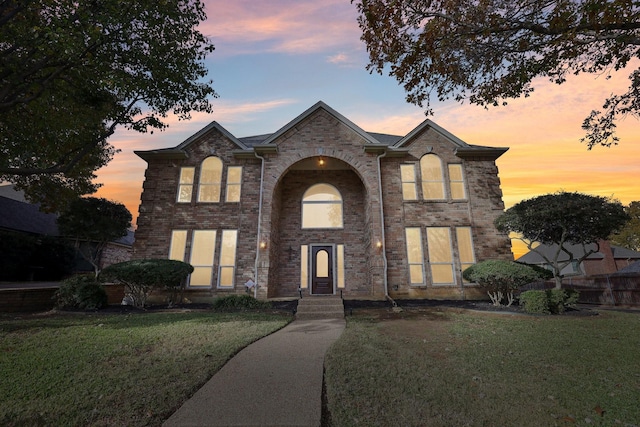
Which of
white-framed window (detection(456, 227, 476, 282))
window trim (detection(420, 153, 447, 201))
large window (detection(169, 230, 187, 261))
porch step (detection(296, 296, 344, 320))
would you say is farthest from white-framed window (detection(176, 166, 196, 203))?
white-framed window (detection(456, 227, 476, 282))

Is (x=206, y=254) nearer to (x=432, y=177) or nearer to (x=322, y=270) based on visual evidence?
(x=322, y=270)

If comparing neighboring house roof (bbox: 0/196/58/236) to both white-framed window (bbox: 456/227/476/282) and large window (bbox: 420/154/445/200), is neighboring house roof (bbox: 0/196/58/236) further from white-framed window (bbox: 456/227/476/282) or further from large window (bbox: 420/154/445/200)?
white-framed window (bbox: 456/227/476/282)

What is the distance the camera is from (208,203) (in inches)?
540

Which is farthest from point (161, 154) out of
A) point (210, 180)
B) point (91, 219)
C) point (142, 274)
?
point (142, 274)

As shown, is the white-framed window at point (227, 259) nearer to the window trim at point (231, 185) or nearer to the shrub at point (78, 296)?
the window trim at point (231, 185)

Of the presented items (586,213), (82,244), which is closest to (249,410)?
(586,213)

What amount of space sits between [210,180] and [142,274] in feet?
18.7

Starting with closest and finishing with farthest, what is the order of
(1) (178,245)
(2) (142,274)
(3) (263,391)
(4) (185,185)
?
1. (3) (263,391)
2. (2) (142,274)
3. (1) (178,245)
4. (4) (185,185)

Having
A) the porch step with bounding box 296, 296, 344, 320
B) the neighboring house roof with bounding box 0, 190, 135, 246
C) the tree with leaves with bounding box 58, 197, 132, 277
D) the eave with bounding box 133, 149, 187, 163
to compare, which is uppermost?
the eave with bounding box 133, 149, 187, 163

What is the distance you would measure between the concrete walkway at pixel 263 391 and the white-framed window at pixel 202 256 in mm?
8224

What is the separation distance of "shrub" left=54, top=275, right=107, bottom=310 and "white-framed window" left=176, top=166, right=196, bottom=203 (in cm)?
525

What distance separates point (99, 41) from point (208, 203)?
24.0 feet

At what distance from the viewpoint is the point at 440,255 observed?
42.4 ft

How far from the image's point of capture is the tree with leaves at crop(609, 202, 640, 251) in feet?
104
